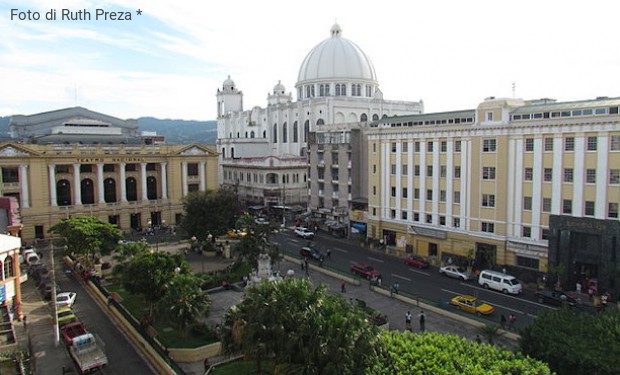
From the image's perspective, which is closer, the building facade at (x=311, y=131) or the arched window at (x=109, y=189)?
the building facade at (x=311, y=131)

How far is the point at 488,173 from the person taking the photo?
4875cm

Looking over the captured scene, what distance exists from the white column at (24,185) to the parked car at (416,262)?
4821 cm

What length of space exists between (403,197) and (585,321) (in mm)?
34616

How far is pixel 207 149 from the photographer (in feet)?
260

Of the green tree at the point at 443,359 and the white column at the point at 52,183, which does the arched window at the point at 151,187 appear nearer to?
the white column at the point at 52,183

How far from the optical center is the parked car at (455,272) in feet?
150

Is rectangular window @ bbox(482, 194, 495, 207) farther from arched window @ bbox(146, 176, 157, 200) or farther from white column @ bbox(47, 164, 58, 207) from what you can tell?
white column @ bbox(47, 164, 58, 207)

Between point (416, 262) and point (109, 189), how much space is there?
46.8m

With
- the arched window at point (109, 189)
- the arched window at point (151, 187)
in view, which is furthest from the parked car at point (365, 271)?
the arched window at point (109, 189)

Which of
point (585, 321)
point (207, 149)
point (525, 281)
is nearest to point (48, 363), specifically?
point (585, 321)

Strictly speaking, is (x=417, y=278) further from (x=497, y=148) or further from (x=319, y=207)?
(x=319, y=207)

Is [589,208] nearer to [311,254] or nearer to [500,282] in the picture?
[500,282]

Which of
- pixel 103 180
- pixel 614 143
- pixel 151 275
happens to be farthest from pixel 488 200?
pixel 103 180

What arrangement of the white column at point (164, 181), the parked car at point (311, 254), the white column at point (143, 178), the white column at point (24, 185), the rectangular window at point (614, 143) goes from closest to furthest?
the rectangular window at point (614, 143) → the parked car at point (311, 254) → the white column at point (24, 185) → the white column at point (143, 178) → the white column at point (164, 181)
